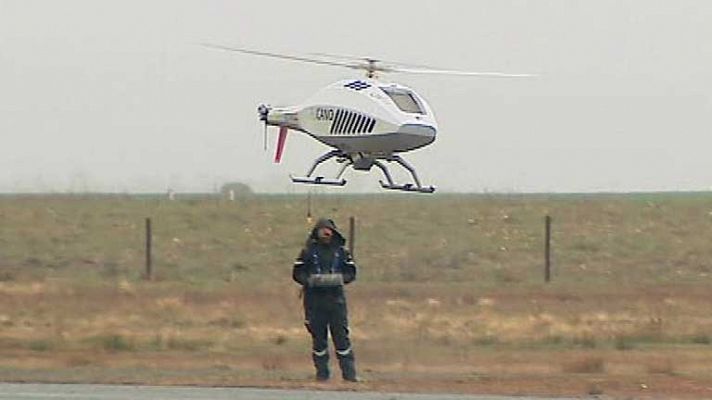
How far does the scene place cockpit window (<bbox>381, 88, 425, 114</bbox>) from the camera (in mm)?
21719

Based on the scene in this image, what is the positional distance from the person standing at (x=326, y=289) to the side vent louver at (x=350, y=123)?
1.15 metres

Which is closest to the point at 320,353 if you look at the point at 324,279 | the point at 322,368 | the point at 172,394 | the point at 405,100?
the point at 322,368

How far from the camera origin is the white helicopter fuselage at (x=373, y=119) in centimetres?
2150

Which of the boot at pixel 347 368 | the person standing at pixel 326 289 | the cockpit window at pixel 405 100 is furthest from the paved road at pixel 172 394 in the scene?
the cockpit window at pixel 405 100

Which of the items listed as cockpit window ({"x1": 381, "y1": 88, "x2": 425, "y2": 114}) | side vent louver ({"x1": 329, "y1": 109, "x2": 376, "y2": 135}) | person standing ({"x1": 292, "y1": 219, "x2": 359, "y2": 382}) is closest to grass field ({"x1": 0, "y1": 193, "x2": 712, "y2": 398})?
person standing ({"x1": 292, "y1": 219, "x2": 359, "y2": 382})

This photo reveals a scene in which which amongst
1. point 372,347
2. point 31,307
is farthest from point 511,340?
point 31,307

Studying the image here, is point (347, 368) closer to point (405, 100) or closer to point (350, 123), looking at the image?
point (350, 123)

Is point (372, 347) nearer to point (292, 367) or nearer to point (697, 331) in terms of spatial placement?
point (292, 367)

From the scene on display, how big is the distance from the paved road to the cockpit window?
3654 millimetres

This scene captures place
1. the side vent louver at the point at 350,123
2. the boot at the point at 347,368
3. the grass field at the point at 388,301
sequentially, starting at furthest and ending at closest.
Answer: the grass field at the point at 388,301, the boot at the point at 347,368, the side vent louver at the point at 350,123

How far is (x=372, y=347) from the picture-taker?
2856 centimetres

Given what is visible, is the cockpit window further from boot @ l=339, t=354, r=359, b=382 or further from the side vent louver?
boot @ l=339, t=354, r=359, b=382

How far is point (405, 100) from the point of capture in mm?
21906

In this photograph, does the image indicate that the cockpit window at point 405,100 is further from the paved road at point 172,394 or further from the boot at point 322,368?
the paved road at point 172,394
